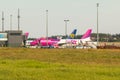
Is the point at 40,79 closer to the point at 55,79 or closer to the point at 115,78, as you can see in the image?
the point at 55,79

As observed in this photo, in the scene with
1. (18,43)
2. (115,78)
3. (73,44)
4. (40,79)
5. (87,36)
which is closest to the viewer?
(40,79)

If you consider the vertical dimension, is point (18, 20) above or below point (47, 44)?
above

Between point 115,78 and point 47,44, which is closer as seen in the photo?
point 115,78

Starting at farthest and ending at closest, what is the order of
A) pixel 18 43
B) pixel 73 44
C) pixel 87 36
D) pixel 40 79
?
pixel 87 36, pixel 73 44, pixel 18 43, pixel 40 79

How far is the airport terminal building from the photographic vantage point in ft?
371

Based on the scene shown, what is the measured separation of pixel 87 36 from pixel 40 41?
59.0 ft

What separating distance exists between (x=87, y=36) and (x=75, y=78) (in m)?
117

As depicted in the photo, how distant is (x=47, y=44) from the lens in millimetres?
119500

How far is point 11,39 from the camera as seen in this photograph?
4513 inches

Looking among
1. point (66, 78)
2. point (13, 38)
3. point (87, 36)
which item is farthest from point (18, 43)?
point (66, 78)

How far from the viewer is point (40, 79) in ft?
48.6

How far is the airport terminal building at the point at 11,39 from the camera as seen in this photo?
113 metres

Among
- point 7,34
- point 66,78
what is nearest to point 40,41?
point 7,34

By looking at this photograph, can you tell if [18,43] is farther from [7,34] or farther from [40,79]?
[40,79]
